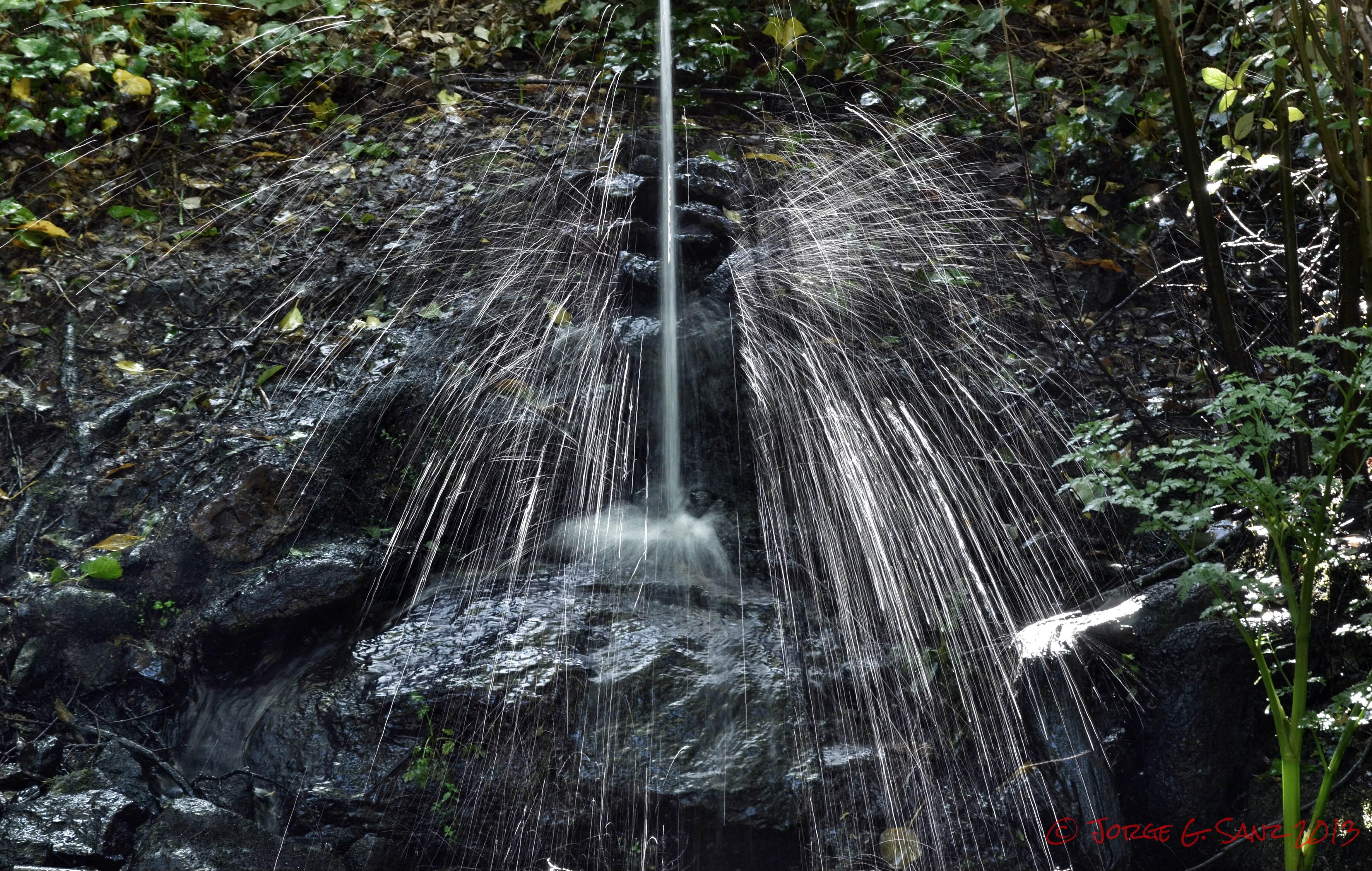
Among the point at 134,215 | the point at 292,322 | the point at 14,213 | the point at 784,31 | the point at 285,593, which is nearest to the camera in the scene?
the point at 285,593

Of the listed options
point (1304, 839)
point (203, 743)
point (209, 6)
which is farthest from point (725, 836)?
point (209, 6)

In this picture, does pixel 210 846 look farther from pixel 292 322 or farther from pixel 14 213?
pixel 14 213

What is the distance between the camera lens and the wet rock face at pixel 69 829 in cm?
214

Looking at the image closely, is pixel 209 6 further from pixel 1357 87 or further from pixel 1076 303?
pixel 1357 87

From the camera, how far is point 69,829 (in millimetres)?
2195

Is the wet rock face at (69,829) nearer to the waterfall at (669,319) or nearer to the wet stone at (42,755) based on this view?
the wet stone at (42,755)

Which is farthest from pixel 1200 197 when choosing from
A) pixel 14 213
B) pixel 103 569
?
pixel 14 213

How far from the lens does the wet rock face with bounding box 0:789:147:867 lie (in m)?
2.14

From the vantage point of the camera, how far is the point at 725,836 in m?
2.25

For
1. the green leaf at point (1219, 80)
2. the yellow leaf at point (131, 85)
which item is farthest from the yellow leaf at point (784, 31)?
the yellow leaf at point (131, 85)

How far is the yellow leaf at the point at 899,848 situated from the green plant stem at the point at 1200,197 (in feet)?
5.06

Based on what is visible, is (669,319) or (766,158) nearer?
(669,319)

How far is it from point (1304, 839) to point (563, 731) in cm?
157
